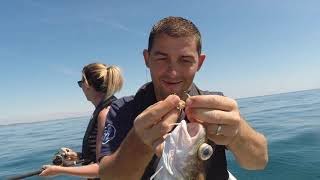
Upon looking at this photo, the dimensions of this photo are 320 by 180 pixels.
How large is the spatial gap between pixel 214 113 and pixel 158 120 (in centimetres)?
49

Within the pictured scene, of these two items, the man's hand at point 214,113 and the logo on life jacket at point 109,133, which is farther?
the logo on life jacket at point 109,133

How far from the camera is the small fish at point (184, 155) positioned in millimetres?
2820

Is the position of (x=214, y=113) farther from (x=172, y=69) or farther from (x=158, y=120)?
(x=172, y=69)

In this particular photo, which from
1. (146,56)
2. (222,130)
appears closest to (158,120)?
(222,130)

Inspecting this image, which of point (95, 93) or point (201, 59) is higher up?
point (201, 59)

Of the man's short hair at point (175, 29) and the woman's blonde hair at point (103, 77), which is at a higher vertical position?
the man's short hair at point (175, 29)

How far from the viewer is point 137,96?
5016 millimetres

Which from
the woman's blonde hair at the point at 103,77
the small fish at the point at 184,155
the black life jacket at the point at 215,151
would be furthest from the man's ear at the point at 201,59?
the woman's blonde hair at the point at 103,77

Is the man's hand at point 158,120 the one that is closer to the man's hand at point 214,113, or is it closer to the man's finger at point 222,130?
the man's hand at point 214,113

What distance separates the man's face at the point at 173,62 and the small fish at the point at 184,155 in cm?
123

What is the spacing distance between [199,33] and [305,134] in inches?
681

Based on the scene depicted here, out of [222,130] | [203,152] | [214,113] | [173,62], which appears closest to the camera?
[203,152]

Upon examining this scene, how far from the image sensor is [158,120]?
3195mm

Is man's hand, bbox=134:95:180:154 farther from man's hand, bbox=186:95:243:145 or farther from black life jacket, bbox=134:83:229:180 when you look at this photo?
black life jacket, bbox=134:83:229:180
